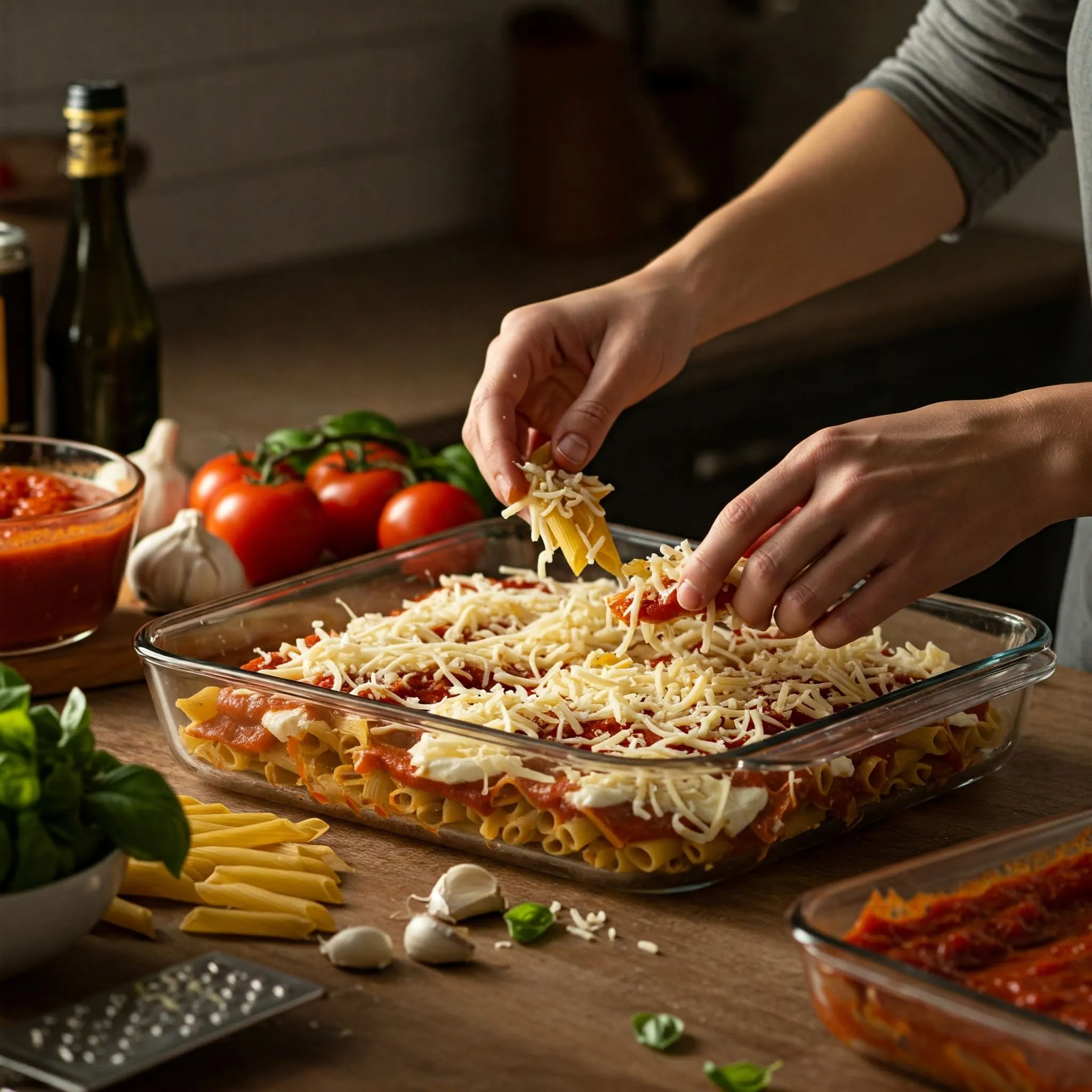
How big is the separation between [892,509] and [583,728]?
270mm

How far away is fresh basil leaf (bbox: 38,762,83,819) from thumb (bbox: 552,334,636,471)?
2.04 feet

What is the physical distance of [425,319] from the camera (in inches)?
129

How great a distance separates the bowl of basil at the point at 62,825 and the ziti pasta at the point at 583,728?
0.70 feet

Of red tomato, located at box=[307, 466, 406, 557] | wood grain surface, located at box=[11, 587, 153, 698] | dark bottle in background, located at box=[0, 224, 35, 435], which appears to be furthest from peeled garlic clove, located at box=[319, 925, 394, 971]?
dark bottle in background, located at box=[0, 224, 35, 435]

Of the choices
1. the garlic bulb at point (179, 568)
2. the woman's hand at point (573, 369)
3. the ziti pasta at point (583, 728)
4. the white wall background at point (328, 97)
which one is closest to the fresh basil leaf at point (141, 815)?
the ziti pasta at point (583, 728)

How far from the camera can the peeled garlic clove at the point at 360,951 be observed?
106cm

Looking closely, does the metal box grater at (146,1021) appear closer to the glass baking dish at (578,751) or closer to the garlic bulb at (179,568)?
the glass baking dish at (578,751)

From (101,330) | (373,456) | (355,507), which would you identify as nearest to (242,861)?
(355,507)

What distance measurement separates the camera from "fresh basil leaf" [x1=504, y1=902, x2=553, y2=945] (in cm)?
111

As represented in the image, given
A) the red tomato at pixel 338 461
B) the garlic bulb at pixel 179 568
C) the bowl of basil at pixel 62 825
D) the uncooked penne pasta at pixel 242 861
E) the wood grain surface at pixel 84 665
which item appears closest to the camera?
the bowl of basil at pixel 62 825

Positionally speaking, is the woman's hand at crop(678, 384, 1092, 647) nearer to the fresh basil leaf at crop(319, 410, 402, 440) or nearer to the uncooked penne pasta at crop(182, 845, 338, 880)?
the uncooked penne pasta at crop(182, 845, 338, 880)

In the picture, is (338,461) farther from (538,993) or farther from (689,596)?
(538,993)

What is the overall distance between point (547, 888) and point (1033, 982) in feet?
1.19

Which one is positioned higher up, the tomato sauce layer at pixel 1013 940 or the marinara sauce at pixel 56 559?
the tomato sauce layer at pixel 1013 940
